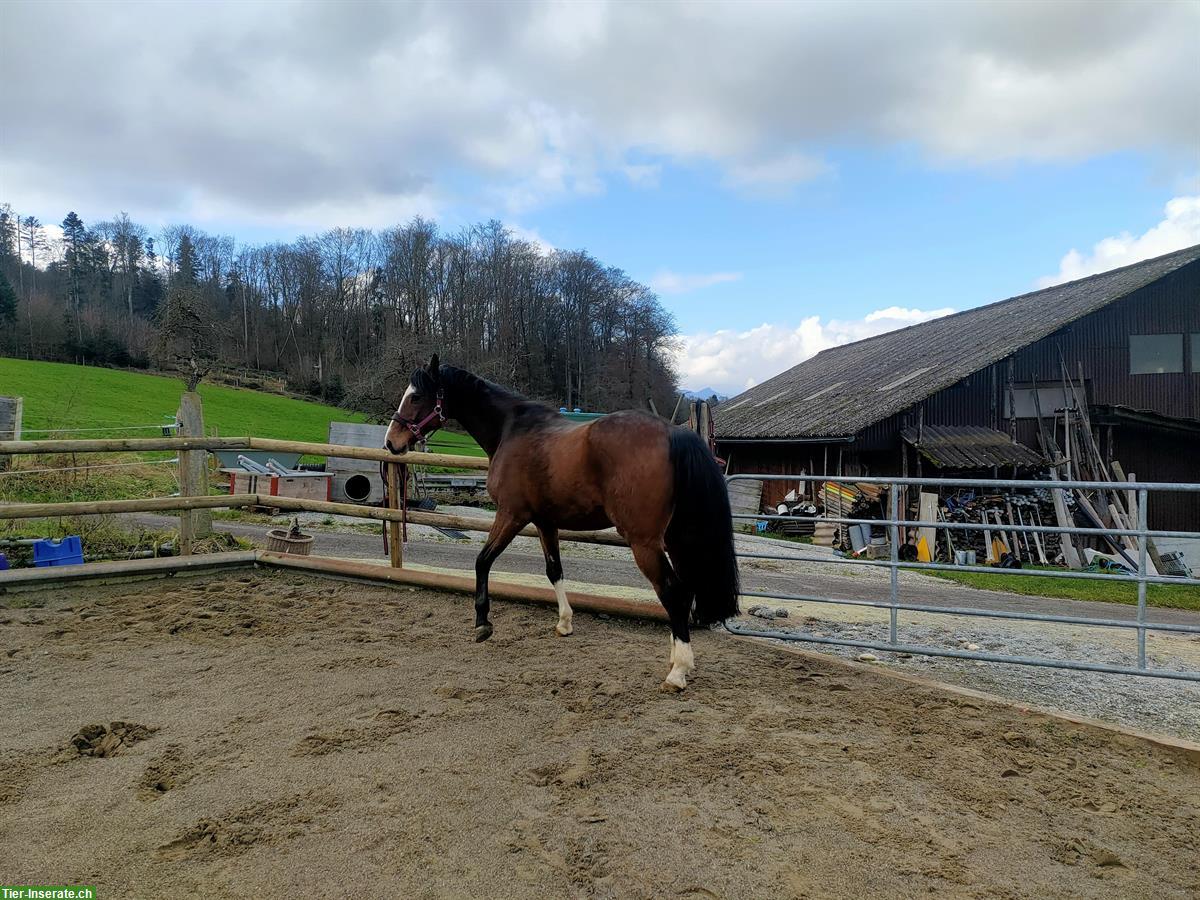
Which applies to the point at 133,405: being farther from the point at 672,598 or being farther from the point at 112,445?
the point at 672,598

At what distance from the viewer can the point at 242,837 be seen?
202 centimetres

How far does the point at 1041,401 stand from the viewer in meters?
16.7

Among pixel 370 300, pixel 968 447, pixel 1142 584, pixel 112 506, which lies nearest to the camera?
pixel 1142 584

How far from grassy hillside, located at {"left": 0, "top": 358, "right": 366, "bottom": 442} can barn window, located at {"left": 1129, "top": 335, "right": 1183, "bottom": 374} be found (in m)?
23.3

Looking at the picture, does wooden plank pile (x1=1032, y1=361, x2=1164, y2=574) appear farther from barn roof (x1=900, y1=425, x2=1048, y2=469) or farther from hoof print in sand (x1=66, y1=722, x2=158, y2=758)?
hoof print in sand (x1=66, y1=722, x2=158, y2=758)

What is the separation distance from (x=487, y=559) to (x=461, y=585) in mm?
1195

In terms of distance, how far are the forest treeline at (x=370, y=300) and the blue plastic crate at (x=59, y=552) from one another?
118 feet

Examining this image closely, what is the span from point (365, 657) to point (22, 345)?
44217 millimetres

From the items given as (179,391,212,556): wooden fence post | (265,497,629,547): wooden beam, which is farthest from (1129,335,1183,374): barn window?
(179,391,212,556): wooden fence post

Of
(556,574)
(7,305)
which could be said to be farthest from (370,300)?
(556,574)

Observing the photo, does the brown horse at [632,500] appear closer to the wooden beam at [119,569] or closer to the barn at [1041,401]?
the wooden beam at [119,569]

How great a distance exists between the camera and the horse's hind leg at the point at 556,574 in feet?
14.0

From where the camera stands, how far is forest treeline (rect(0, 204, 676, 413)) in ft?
149

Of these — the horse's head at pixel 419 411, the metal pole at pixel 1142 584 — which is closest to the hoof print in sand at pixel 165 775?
the horse's head at pixel 419 411
